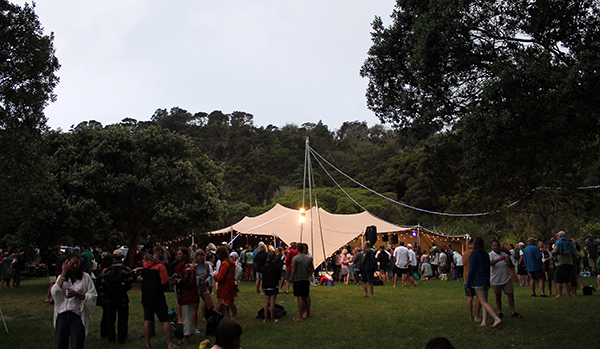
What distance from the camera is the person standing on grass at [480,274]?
702cm

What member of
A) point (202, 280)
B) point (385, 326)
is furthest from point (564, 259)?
point (202, 280)

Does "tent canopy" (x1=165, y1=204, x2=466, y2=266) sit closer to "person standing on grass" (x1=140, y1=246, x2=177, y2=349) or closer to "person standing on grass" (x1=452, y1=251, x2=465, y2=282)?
"person standing on grass" (x1=452, y1=251, x2=465, y2=282)

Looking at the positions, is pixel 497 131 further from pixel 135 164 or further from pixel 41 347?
pixel 135 164

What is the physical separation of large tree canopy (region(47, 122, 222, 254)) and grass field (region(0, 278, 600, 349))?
5010mm

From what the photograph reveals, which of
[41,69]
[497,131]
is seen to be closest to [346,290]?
[497,131]

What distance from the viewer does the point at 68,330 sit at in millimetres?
5164

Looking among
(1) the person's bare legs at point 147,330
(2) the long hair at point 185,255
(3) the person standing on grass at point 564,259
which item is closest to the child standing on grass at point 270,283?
(2) the long hair at point 185,255

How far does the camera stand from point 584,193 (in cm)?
1680

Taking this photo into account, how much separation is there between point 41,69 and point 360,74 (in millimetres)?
Answer: 8058

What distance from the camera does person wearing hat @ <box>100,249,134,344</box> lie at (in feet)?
22.5

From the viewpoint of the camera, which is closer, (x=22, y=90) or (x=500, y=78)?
(x=500, y=78)

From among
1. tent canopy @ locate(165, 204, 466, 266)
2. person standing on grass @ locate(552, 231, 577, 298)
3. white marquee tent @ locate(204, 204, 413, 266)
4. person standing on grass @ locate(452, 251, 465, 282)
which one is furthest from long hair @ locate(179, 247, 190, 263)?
person standing on grass @ locate(452, 251, 465, 282)

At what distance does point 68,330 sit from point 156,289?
1.43 meters

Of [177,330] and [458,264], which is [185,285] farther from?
[458,264]
